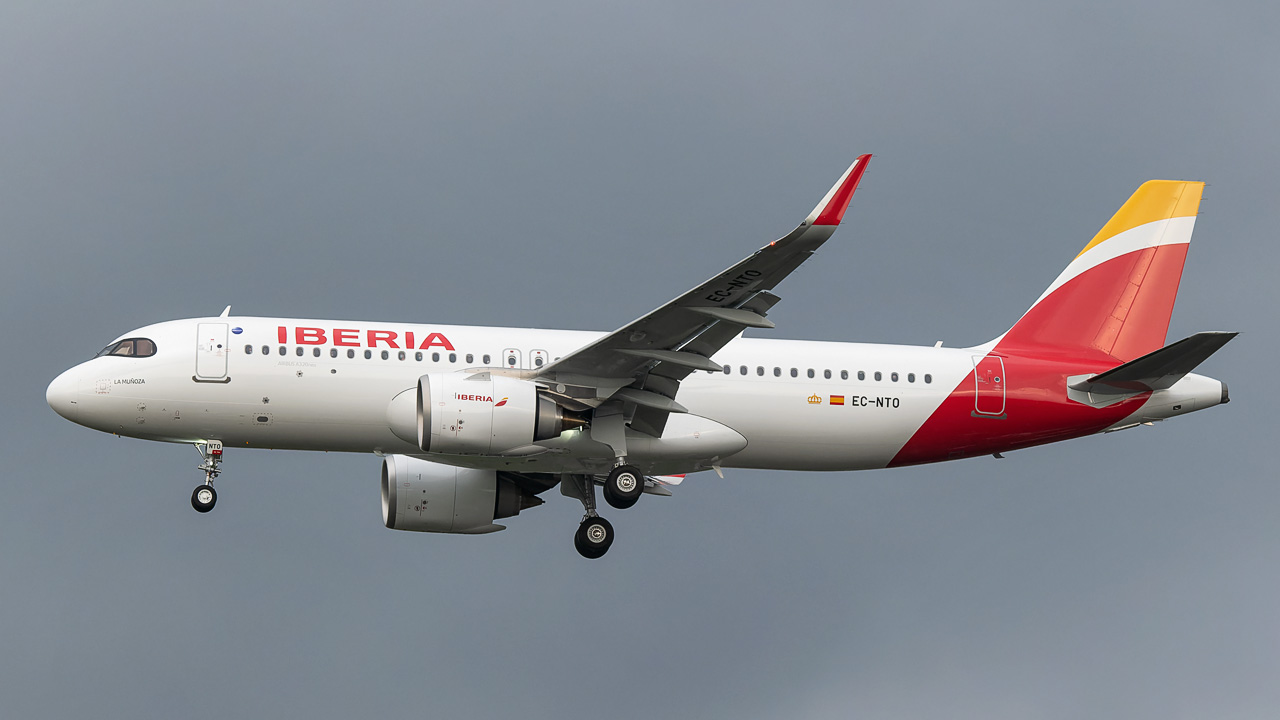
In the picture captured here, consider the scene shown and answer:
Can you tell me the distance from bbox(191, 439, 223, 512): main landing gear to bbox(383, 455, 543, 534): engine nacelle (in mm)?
5019

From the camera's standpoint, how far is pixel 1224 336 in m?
33.6

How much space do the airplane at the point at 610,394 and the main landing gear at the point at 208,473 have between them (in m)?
0.04

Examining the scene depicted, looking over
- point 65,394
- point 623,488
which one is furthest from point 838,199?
point 65,394

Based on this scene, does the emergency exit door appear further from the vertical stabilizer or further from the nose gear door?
the nose gear door

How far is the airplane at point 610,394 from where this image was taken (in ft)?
108

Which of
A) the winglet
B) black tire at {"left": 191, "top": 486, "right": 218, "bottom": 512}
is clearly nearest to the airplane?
black tire at {"left": 191, "top": 486, "right": 218, "bottom": 512}

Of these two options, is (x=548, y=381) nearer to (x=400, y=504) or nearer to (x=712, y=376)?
(x=712, y=376)

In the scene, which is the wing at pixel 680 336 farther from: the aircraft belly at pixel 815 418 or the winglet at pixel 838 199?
the aircraft belly at pixel 815 418

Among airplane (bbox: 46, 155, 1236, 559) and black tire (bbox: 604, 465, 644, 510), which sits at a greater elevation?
airplane (bbox: 46, 155, 1236, 559)

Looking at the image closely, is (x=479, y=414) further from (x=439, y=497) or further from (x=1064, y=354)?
(x=1064, y=354)

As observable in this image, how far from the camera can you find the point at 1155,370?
36500mm

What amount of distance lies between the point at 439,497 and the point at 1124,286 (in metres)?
17.8

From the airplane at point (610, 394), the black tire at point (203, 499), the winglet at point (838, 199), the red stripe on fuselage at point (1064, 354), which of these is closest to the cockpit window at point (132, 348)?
the airplane at point (610, 394)

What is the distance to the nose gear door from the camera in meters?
34.1
